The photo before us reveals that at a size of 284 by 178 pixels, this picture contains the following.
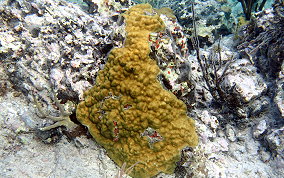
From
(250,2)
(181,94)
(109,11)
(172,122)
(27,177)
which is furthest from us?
(250,2)

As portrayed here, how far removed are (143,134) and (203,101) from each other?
1.31 meters

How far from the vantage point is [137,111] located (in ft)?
7.50

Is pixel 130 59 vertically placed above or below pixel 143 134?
above

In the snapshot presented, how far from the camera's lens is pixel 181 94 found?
2492 mm

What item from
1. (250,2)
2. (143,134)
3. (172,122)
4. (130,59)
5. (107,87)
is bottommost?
(143,134)

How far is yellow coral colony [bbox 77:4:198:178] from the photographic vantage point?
224cm

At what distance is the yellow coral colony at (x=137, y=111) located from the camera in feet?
7.35

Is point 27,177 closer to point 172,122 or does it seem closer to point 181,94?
point 172,122

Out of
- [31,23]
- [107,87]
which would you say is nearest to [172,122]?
[107,87]

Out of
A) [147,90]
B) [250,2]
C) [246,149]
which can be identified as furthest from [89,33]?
[250,2]

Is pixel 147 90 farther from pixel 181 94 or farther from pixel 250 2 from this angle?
pixel 250 2

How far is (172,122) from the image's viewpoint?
2340 millimetres

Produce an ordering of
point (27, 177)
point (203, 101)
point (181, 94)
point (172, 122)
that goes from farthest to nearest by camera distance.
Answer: point (203, 101) → point (181, 94) → point (172, 122) → point (27, 177)

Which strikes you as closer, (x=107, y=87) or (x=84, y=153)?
(x=107, y=87)
